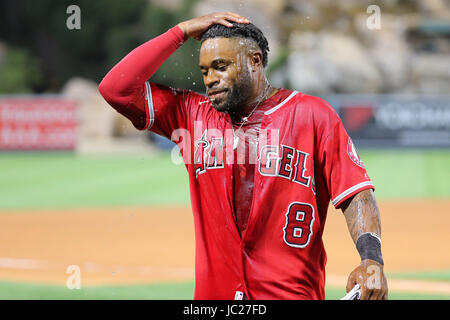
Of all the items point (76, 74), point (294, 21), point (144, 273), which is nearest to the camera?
point (144, 273)

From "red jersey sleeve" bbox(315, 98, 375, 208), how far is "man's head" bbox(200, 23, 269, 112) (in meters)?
0.37

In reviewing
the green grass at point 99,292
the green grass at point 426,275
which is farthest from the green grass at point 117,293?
the green grass at point 426,275

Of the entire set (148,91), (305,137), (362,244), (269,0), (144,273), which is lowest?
(144,273)

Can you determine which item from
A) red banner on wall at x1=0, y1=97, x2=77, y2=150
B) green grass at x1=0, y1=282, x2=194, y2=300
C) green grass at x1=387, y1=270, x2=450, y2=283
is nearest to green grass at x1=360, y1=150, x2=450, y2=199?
green grass at x1=387, y1=270, x2=450, y2=283

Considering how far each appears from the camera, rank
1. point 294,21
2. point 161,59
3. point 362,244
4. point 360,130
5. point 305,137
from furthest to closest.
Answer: point 294,21, point 360,130, point 161,59, point 305,137, point 362,244

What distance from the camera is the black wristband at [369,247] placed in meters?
2.61

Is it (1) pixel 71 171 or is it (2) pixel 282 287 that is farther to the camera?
(1) pixel 71 171

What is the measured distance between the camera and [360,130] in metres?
20.5

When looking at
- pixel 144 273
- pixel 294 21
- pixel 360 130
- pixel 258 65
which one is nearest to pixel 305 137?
pixel 258 65

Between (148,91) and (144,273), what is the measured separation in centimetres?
454

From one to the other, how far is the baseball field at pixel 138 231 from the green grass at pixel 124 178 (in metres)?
0.03

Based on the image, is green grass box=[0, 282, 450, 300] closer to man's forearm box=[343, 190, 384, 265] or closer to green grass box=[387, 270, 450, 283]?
green grass box=[387, 270, 450, 283]
